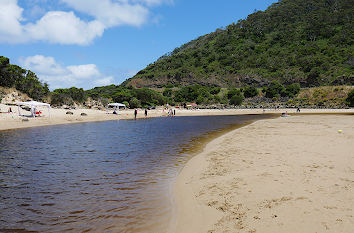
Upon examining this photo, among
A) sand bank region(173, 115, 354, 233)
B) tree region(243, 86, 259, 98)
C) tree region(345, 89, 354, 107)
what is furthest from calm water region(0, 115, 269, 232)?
tree region(243, 86, 259, 98)

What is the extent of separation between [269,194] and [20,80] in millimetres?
60905

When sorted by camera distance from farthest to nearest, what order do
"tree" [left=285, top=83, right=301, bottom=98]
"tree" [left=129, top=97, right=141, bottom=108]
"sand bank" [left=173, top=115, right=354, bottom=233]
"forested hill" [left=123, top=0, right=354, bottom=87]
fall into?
"forested hill" [left=123, top=0, right=354, bottom=87] → "tree" [left=285, top=83, right=301, bottom=98] → "tree" [left=129, top=97, right=141, bottom=108] → "sand bank" [left=173, top=115, right=354, bottom=233]

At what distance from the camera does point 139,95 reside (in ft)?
263

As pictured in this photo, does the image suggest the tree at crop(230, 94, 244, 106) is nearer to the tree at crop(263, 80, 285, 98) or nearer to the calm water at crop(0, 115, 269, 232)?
the tree at crop(263, 80, 285, 98)

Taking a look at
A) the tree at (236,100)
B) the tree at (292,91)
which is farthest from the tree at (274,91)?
the tree at (236,100)

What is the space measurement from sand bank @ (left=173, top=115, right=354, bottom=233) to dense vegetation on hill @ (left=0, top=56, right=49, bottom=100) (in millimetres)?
52905

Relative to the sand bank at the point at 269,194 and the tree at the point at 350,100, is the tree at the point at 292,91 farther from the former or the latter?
the sand bank at the point at 269,194

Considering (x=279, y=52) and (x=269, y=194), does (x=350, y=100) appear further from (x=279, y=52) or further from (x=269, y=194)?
(x=269, y=194)

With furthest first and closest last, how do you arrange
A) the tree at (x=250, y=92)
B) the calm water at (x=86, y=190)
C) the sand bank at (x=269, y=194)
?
the tree at (x=250, y=92)
the calm water at (x=86, y=190)
the sand bank at (x=269, y=194)

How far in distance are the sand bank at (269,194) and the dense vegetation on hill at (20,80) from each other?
52905 millimetres

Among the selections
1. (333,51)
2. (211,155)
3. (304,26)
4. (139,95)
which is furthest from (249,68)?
(211,155)

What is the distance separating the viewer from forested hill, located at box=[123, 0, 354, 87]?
112750 mm

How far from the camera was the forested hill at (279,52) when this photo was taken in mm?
112750

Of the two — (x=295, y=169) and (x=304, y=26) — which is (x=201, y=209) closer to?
(x=295, y=169)
